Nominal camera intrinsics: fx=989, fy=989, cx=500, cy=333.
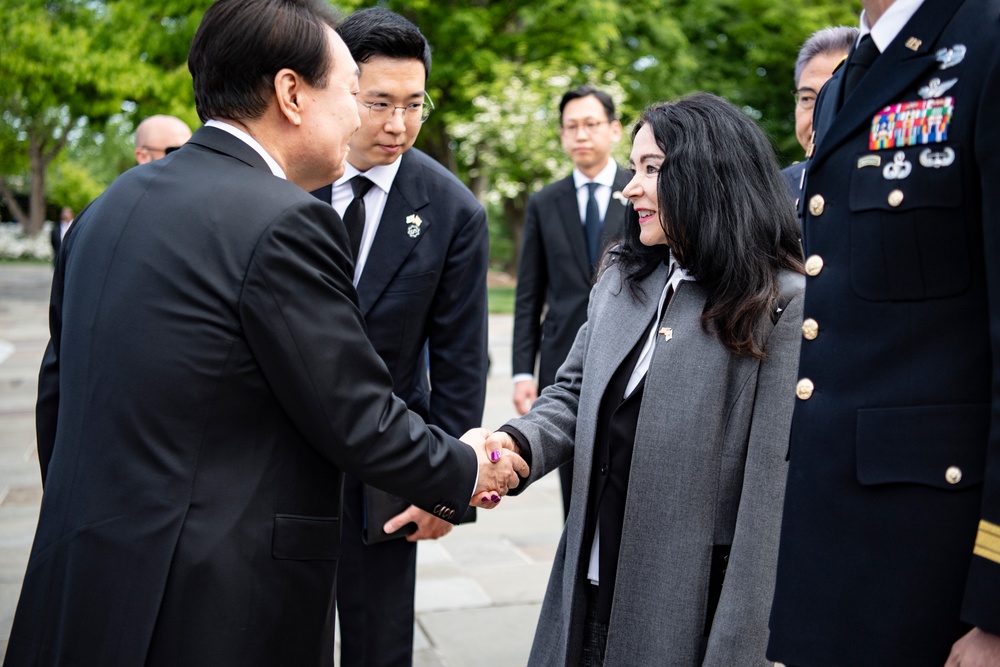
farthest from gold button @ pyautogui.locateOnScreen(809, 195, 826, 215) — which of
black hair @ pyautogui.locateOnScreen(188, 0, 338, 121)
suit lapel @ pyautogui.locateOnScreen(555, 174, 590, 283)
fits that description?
suit lapel @ pyautogui.locateOnScreen(555, 174, 590, 283)

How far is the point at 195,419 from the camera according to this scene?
1734 millimetres

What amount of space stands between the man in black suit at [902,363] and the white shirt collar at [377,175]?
1.50 m

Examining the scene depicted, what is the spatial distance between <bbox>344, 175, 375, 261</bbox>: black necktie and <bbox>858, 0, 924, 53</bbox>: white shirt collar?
1595mm

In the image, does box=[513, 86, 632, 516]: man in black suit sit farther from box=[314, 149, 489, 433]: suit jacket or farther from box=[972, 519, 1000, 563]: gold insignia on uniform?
box=[972, 519, 1000, 563]: gold insignia on uniform

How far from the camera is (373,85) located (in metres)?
2.87

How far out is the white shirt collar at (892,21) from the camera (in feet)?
5.07

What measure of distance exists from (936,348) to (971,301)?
3.3 inches

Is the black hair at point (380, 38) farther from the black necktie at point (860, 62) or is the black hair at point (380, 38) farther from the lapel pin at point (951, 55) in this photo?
the lapel pin at point (951, 55)

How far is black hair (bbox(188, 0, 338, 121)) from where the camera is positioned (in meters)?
1.93

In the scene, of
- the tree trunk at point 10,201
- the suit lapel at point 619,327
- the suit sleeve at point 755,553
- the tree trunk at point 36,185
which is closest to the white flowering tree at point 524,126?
the suit lapel at point 619,327

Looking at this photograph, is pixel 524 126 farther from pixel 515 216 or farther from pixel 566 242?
pixel 566 242

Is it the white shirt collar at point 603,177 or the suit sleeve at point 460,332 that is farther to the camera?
the white shirt collar at point 603,177

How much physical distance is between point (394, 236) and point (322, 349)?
3.56ft

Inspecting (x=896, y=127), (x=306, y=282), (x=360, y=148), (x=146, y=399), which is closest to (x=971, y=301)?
(x=896, y=127)
